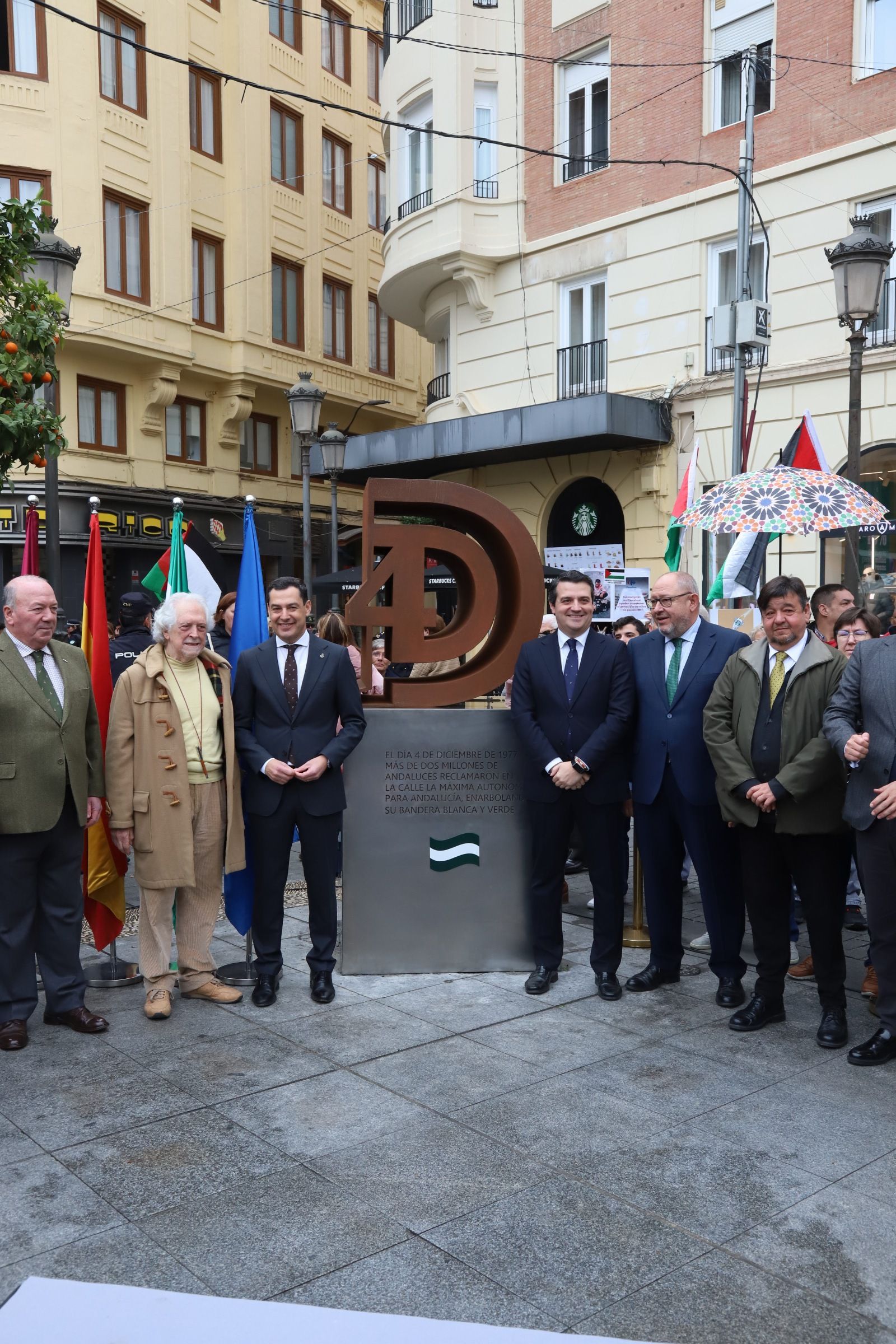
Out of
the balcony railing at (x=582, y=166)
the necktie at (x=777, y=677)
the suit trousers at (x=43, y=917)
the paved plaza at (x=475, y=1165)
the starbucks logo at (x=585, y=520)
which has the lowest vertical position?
the paved plaza at (x=475, y=1165)

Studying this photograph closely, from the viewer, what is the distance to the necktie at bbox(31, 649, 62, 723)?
5363 mm

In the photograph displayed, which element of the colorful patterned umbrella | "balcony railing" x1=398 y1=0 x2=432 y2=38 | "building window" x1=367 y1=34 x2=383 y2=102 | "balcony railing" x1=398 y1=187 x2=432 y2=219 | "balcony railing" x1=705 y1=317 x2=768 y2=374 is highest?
"building window" x1=367 y1=34 x2=383 y2=102

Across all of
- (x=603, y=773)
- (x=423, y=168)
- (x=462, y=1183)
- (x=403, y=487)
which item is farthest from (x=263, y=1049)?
(x=423, y=168)

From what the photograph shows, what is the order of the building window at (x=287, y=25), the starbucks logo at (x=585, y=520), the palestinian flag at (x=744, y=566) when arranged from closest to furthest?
the palestinian flag at (x=744, y=566)
the starbucks logo at (x=585, y=520)
the building window at (x=287, y=25)

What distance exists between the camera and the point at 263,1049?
5.12 metres

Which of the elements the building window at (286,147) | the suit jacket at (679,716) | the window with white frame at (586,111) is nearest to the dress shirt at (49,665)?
the suit jacket at (679,716)

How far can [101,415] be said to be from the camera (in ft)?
77.7

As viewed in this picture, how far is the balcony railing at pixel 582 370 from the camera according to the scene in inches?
730

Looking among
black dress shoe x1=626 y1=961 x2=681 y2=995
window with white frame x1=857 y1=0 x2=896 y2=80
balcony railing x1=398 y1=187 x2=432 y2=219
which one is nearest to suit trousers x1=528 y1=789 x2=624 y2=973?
black dress shoe x1=626 y1=961 x2=681 y2=995

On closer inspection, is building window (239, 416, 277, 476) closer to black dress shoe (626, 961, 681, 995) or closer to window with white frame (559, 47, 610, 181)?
window with white frame (559, 47, 610, 181)

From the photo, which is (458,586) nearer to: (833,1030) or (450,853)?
(450,853)

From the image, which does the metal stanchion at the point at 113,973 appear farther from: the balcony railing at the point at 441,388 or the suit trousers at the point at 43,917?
the balcony railing at the point at 441,388

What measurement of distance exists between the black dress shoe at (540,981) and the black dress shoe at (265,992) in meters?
1.32

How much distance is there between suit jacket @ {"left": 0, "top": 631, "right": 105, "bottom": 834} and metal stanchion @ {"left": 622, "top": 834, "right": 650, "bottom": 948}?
3344 millimetres
